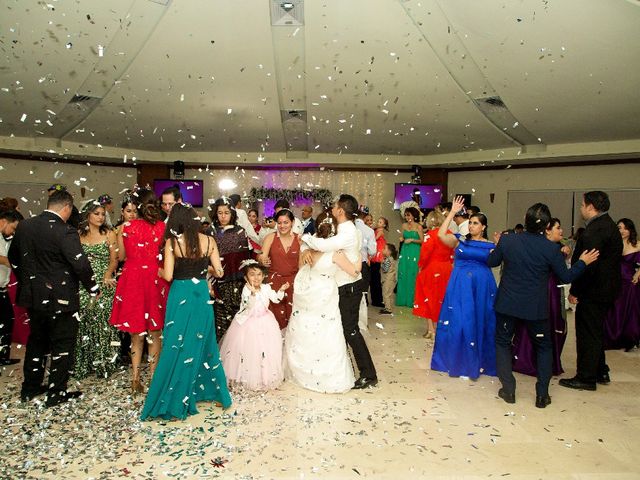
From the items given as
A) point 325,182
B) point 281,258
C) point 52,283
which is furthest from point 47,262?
point 325,182

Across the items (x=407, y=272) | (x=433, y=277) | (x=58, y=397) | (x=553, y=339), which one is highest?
(x=433, y=277)

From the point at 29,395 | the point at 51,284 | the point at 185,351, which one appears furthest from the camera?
the point at 29,395

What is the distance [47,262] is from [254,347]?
163cm

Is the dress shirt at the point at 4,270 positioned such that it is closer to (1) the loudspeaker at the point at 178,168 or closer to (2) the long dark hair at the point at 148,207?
(2) the long dark hair at the point at 148,207

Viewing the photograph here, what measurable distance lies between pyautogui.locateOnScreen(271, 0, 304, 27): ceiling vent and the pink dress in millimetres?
2873

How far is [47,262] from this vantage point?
367cm

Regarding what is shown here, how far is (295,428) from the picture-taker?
11.0 ft

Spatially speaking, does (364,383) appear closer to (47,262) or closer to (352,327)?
(352,327)

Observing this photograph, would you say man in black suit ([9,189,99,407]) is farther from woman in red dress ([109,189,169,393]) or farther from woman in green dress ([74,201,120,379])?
woman in green dress ([74,201,120,379])

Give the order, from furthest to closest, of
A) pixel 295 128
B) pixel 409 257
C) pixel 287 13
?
1. pixel 295 128
2. pixel 409 257
3. pixel 287 13

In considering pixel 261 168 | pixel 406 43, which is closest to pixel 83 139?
pixel 261 168

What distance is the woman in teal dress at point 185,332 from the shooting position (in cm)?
339

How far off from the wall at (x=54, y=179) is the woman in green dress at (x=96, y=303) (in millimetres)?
7945

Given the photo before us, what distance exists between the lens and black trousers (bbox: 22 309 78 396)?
371 centimetres
